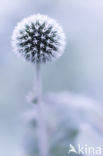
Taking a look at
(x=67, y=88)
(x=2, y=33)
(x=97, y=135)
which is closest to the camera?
(x=97, y=135)

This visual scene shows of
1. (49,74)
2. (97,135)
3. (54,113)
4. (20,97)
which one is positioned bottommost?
(97,135)

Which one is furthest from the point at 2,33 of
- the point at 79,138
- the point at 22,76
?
the point at 79,138

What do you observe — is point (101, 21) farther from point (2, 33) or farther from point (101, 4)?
point (2, 33)

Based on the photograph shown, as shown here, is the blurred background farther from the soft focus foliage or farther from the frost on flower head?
the frost on flower head

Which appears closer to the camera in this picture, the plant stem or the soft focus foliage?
the plant stem

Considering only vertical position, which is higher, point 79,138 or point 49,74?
point 49,74

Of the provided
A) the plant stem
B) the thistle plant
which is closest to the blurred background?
the plant stem

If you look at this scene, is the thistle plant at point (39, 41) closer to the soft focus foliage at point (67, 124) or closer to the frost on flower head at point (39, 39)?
the frost on flower head at point (39, 39)
